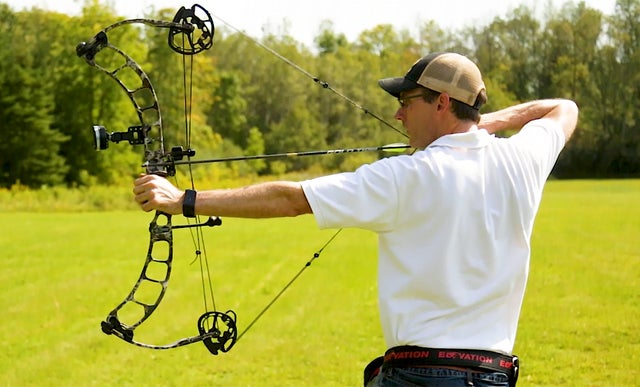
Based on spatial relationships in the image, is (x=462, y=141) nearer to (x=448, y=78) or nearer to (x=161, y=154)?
(x=448, y=78)

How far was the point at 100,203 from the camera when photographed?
83.7 ft

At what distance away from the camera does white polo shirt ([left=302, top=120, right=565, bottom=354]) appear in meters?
2.13

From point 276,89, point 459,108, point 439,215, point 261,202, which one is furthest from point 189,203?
point 276,89

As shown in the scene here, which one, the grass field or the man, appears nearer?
the man

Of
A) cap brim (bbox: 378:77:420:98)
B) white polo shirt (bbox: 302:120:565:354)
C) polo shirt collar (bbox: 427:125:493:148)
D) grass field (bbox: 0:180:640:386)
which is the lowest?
grass field (bbox: 0:180:640:386)

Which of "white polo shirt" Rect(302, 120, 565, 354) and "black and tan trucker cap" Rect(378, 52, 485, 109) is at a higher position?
"black and tan trucker cap" Rect(378, 52, 485, 109)

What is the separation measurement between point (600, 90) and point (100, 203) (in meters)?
26.5

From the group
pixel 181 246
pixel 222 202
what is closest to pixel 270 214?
pixel 222 202

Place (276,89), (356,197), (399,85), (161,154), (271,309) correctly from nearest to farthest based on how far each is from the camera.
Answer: (356,197), (399,85), (161,154), (271,309), (276,89)

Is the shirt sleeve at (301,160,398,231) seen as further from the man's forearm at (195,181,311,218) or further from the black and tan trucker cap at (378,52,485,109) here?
the black and tan trucker cap at (378,52,485,109)

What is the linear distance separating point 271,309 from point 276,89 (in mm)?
32778

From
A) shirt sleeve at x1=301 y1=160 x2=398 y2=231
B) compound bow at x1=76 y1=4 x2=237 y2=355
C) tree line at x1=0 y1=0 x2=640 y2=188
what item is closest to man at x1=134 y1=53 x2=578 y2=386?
shirt sleeve at x1=301 y1=160 x2=398 y2=231

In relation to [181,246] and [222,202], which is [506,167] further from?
[181,246]

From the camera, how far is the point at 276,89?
135 feet
